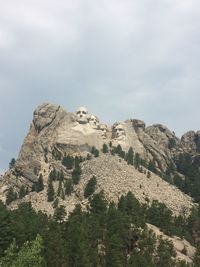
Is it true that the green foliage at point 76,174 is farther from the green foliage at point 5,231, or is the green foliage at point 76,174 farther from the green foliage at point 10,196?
the green foliage at point 5,231

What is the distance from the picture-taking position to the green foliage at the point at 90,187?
16425 cm

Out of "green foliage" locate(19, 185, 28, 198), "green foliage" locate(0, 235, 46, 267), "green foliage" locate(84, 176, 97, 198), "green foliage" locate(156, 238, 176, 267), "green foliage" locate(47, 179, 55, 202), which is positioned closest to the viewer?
"green foliage" locate(0, 235, 46, 267)

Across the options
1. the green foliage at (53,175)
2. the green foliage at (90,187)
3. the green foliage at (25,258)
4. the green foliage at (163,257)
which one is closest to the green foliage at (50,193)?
the green foliage at (53,175)

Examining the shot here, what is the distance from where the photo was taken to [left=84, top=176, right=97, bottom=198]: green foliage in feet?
539

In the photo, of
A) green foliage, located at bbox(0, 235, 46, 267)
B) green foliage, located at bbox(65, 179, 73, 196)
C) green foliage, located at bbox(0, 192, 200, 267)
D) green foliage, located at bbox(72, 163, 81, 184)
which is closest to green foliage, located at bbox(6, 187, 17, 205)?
green foliage, located at bbox(65, 179, 73, 196)

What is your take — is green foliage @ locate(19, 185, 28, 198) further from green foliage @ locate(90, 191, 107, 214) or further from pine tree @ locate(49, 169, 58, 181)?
green foliage @ locate(90, 191, 107, 214)

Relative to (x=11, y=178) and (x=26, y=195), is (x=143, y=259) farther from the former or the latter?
(x=11, y=178)

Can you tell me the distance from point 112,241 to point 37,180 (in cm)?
7768

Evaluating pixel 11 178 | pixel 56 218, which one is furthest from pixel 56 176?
pixel 56 218

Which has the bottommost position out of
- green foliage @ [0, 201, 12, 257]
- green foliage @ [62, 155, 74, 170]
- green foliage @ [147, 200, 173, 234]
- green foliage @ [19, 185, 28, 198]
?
green foliage @ [0, 201, 12, 257]

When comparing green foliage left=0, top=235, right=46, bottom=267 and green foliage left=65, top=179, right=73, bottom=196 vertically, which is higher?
green foliage left=65, top=179, right=73, bottom=196

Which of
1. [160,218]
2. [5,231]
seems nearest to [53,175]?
[160,218]

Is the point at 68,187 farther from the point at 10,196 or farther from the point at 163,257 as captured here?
the point at 163,257

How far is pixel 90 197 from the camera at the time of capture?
527 feet
